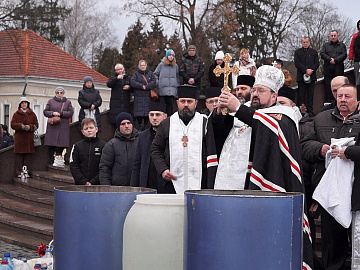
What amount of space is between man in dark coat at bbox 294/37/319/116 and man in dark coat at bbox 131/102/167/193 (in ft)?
25.1

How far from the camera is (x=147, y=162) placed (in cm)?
823

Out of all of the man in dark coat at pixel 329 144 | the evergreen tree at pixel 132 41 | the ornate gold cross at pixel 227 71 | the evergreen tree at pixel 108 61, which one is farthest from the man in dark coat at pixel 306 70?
the evergreen tree at pixel 108 61

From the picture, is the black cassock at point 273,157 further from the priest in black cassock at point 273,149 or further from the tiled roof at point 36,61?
the tiled roof at point 36,61

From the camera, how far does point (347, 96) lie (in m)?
6.80

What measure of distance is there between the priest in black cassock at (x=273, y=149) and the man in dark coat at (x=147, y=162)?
281 cm

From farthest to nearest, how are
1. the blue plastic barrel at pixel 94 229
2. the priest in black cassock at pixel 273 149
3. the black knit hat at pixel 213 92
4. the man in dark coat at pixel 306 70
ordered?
the man in dark coat at pixel 306 70, the black knit hat at pixel 213 92, the priest in black cassock at pixel 273 149, the blue plastic barrel at pixel 94 229

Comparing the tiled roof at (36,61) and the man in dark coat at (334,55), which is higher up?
the tiled roof at (36,61)

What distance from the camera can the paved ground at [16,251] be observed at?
31.9ft

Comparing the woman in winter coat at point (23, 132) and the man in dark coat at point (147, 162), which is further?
the woman in winter coat at point (23, 132)

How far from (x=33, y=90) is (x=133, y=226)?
34.7 meters

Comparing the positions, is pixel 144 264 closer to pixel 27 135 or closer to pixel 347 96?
pixel 347 96

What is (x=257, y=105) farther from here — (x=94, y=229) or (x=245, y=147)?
(x=94, y=229)

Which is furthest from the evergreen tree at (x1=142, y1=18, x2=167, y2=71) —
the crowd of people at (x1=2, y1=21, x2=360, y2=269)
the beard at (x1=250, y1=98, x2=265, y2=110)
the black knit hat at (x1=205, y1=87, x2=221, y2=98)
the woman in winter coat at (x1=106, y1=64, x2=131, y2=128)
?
the beard at (x1=250, y1=98, x2=265, y2=110)

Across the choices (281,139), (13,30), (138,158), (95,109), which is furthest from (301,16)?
(281,139)
